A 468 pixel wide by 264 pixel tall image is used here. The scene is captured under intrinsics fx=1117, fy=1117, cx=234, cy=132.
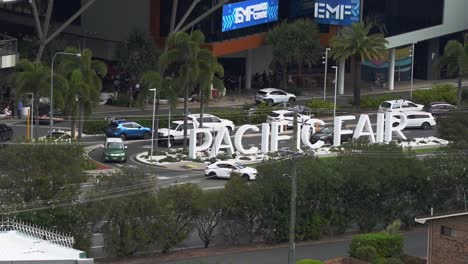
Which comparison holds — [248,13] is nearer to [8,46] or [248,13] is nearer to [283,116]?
[283,116]

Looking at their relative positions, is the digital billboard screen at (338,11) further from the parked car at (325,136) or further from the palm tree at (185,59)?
the palm tree at (185,59)

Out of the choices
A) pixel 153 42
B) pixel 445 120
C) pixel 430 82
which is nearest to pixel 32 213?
pixel 445 120

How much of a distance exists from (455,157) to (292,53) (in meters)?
39.3

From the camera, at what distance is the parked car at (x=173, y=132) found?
76688 millimetres

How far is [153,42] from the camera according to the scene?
92500mm

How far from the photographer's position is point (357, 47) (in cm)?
9069

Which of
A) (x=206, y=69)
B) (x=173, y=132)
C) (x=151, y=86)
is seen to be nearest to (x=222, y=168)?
(x=206, y=69)

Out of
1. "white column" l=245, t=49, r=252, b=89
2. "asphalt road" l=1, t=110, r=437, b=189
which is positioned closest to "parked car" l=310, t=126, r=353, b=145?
"asphalt road" l=1, t=110, r=437, b=189

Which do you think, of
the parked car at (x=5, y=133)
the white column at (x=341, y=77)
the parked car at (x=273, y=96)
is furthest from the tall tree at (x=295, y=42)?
the parked car at (x=5, y=133)

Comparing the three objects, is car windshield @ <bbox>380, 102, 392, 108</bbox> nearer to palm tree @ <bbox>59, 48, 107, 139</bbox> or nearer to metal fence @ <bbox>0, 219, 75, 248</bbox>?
palm tree @ <bbox>59, 48, 107, 139</bbox>

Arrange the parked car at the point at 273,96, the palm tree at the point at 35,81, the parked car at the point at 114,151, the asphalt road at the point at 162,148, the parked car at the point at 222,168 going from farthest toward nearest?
the parked car at the point at 273,96
the parked car at the point at 114,151
the palm tree at the point at 35,81
the parked car at the point at 222,168
the asphalt road at the point at 162,148

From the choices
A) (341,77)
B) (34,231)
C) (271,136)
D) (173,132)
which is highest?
(341,77)

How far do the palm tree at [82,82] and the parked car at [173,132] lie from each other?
19.3ft

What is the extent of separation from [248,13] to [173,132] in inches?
907
